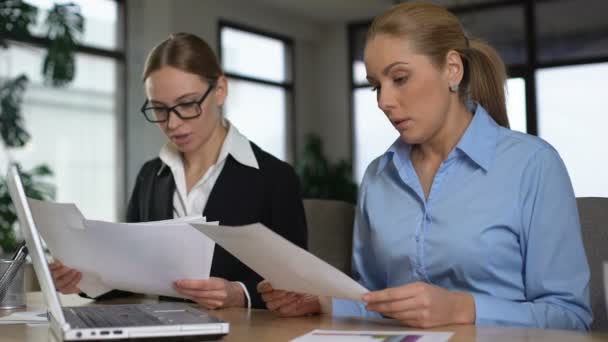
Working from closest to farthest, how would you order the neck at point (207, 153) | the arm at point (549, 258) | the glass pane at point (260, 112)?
the arm at point (549, 258)
the neck at point (207, 153)
the glass pane at point (260, 112)

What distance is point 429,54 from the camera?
5.46 feet

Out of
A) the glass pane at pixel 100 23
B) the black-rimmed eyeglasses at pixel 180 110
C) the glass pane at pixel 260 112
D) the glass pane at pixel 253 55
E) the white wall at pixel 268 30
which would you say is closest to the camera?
the black-rimmed eyeglasses at pixel 180 110

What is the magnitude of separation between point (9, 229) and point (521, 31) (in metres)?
5.79

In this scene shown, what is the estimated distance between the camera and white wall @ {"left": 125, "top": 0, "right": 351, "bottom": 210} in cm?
687

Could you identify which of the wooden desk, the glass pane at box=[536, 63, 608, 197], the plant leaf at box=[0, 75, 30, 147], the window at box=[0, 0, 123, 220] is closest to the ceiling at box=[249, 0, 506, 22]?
the glass pane at box=[536, 63, 608, 197]

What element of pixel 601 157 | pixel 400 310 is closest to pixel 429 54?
pixel 400 310

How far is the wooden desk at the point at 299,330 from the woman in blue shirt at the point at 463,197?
0.18 feet

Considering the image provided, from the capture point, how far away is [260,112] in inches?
340

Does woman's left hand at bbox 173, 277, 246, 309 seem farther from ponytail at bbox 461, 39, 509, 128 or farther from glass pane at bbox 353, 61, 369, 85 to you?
glass pane at bbox 353, 61, 369, 85

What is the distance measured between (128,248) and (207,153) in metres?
0.70

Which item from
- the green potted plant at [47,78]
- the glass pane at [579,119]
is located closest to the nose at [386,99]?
the green potted plant at [47,78]

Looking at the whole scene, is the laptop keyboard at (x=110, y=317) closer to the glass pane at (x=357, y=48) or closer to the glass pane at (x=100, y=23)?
the glass pane at (x=100, y=23)

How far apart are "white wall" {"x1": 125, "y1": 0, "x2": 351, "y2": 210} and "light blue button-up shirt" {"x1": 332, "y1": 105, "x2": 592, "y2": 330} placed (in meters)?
5.36

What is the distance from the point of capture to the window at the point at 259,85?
8164 mm
